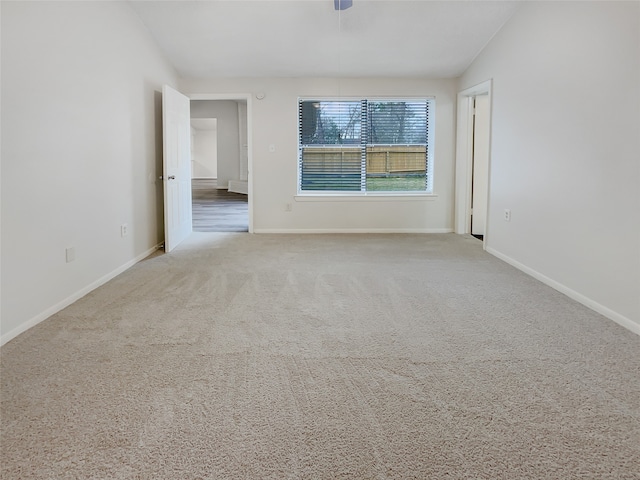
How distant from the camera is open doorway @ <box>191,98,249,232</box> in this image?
9742 mm

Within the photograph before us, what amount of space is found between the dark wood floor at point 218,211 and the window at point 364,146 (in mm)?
1439

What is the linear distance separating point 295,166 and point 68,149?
11.8 ft

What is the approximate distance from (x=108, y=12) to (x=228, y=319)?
116 inches

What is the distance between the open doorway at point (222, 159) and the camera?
974 centimetres

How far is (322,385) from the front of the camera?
230cm

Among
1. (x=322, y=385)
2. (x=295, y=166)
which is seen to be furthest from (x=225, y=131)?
(x=322, y=385)

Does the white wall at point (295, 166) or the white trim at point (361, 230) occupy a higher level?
the white wall at point (295, 166)

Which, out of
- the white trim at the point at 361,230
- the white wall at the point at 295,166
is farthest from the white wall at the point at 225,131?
the white trim at the point at 361,230

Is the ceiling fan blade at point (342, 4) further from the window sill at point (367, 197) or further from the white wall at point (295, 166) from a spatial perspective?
the window sill at point (367, 197)

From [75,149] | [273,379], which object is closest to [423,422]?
[273,379]

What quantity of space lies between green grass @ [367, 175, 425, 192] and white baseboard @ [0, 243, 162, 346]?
3432 mm

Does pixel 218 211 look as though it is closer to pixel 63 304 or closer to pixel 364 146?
pixel 364 146

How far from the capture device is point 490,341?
2850 mm

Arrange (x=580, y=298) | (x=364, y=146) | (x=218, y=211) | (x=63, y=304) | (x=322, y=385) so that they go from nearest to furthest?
(x=322, y=385)
(x=63, y=304)
(x=580, y=298)
(x=364, y=146)
(x=218, y=211)
